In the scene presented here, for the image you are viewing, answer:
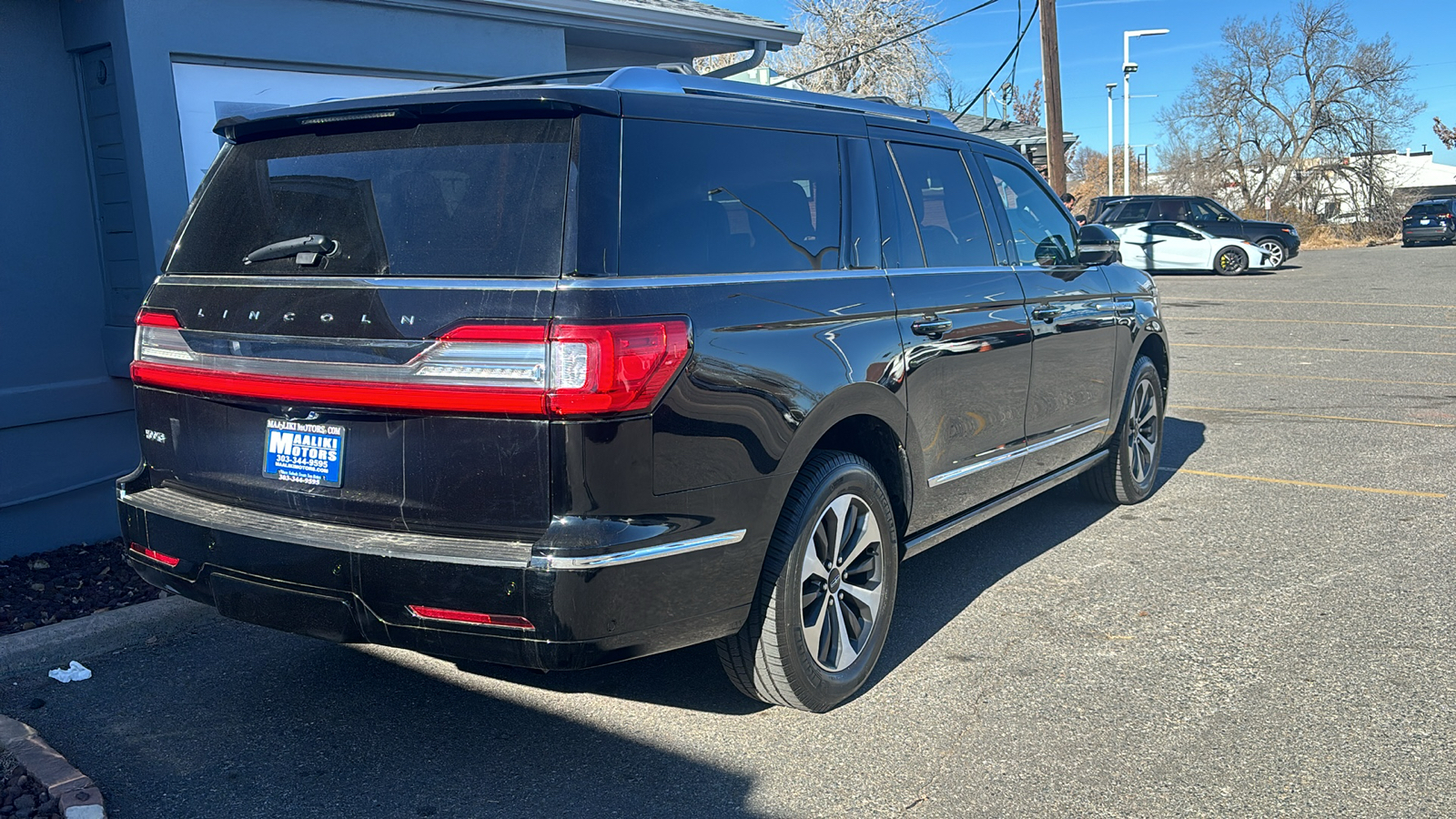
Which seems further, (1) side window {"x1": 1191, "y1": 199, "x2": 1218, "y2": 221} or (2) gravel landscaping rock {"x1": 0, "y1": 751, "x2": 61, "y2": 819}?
(1) side window {"x1": 1191, "y1": 199, "x2": 1218, "y2": 221}

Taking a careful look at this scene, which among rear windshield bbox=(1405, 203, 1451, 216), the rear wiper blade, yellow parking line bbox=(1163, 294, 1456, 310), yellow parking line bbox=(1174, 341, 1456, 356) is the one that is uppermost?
rear windshield bbox=(1405, 203, 1451, 216)

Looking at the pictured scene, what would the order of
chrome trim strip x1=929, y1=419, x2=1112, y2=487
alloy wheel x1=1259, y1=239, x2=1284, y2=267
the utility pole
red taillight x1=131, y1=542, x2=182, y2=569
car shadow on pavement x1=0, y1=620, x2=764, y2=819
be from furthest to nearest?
1. alloy wheel x1=1259, y1=239, x2=1284, y2=267
2. the utility pole
3. chrome trim strip x1=929, y1=419, x2=1112, y2=487
4. red taillight x1=131, y1=542, x2=182, y2=569
5. car shadow on pavement x1=0, y1=620, x2=764, y2=819

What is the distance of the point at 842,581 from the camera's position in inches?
154

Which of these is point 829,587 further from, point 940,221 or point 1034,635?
point 940,221

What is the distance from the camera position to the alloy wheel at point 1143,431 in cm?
646

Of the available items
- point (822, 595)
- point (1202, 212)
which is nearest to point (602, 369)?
point (822, 595)

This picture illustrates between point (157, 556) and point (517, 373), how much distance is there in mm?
1495

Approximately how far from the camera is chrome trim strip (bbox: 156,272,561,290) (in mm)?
2965

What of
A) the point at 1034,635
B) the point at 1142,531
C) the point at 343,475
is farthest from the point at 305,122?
the point at 1142,531

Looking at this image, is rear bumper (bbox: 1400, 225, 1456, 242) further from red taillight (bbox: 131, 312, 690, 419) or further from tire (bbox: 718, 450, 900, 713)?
red taillight (bbox: 131, 312, 690, 419)

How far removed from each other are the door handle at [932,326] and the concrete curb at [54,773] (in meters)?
2.96

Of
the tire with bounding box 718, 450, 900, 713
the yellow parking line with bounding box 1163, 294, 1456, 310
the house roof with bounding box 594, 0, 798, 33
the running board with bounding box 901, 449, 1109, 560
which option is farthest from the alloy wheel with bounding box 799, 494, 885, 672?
the yellow parking line with bounding box 1163, 294, 1456, 310

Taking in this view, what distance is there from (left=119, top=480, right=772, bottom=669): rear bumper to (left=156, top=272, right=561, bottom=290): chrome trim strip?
2.05ft

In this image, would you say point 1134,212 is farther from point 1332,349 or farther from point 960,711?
point 960,711
